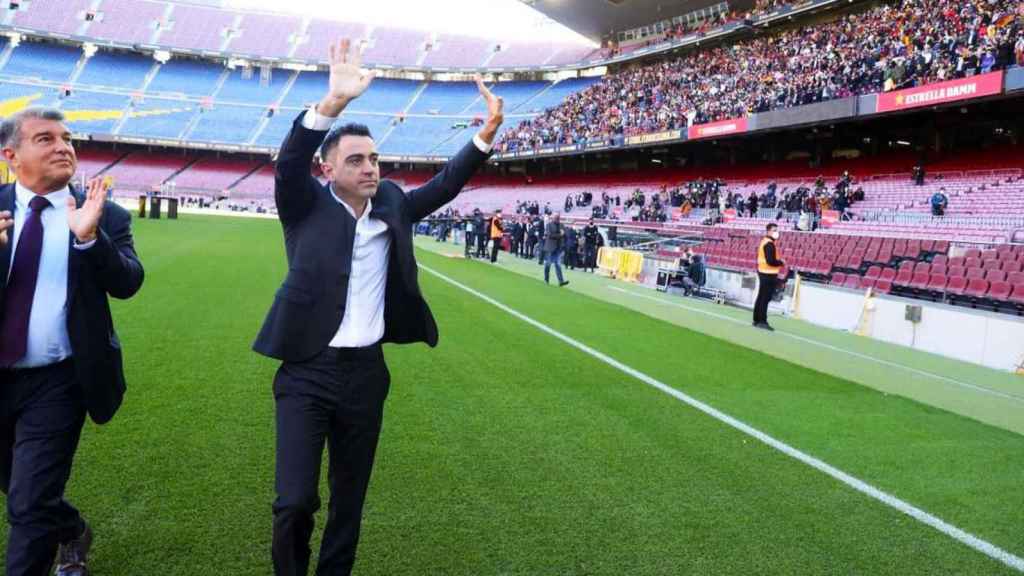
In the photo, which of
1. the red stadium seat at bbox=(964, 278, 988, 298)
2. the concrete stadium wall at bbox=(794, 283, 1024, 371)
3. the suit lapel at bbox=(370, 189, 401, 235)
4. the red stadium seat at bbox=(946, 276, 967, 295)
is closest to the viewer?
the suit lapel at bbox=(370, 189, 401, 235)

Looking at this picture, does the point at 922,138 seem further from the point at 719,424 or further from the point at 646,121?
the point at 719,424

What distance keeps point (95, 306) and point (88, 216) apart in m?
0.43

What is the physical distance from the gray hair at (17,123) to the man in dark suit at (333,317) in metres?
0.93

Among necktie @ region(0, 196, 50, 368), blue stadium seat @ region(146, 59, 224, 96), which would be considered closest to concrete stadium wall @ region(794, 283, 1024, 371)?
necktie @ region(0, 196, 50, 368)

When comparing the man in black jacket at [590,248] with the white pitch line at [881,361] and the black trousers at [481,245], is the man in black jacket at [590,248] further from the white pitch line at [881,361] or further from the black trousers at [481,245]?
the white pitch line at [881,361]

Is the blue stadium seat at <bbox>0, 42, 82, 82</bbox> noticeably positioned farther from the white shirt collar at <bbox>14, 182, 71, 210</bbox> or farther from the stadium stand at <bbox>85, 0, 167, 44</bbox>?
the white shirt collar at <bbox>14, 182, 71, 210</bbox>

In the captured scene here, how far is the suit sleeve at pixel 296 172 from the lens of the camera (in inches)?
115

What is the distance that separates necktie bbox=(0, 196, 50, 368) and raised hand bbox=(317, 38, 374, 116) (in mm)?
1210

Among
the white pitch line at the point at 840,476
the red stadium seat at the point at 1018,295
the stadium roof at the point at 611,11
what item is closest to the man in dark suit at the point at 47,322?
the white pitch line at the point at 840,476

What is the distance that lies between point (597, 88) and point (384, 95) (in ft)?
82.5

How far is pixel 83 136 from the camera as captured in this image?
64.2 m

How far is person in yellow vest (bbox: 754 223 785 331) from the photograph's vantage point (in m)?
13.8

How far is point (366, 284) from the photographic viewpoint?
10.9 ft

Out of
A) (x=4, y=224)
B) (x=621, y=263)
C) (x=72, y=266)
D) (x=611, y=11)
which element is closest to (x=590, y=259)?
(x=621, y=263)
